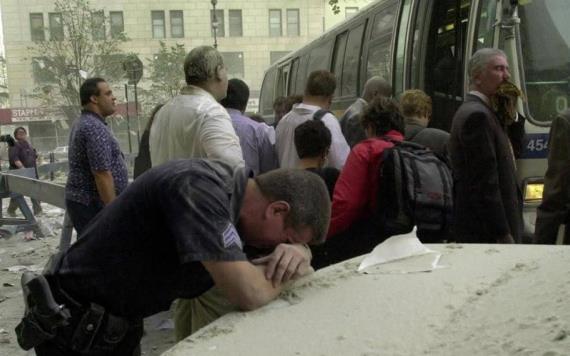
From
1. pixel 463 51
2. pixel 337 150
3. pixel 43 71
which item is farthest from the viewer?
pixel 43 71

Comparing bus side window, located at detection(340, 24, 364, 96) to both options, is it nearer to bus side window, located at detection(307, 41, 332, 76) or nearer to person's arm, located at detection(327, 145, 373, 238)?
bus side window, located at detection(307, 41, 332, 76)

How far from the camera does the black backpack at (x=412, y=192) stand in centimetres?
327

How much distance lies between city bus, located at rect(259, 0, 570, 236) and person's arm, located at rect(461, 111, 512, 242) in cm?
145

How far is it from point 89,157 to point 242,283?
9.51 ft

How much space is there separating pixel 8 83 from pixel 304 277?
173 feet

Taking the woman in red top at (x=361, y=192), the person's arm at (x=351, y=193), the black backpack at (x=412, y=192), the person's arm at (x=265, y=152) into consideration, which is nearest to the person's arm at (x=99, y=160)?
the person's arm at (x=265, y=152)

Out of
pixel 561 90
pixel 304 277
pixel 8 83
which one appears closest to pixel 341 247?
pixel 304 277

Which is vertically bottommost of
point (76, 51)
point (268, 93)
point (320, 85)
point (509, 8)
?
point (268, 93)

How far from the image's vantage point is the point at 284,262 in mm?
1939

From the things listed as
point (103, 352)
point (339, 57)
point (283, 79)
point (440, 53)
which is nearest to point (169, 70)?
point (283, 79)

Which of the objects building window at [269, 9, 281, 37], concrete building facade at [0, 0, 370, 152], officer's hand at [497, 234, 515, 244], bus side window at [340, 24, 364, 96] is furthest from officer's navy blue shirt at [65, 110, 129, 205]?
building window at [269, 9, 281, 37]

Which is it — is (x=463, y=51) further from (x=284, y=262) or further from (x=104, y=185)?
(x=284, y=262)

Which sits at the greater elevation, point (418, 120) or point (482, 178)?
point (418, 120)

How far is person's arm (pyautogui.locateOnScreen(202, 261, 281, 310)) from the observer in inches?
69.9
